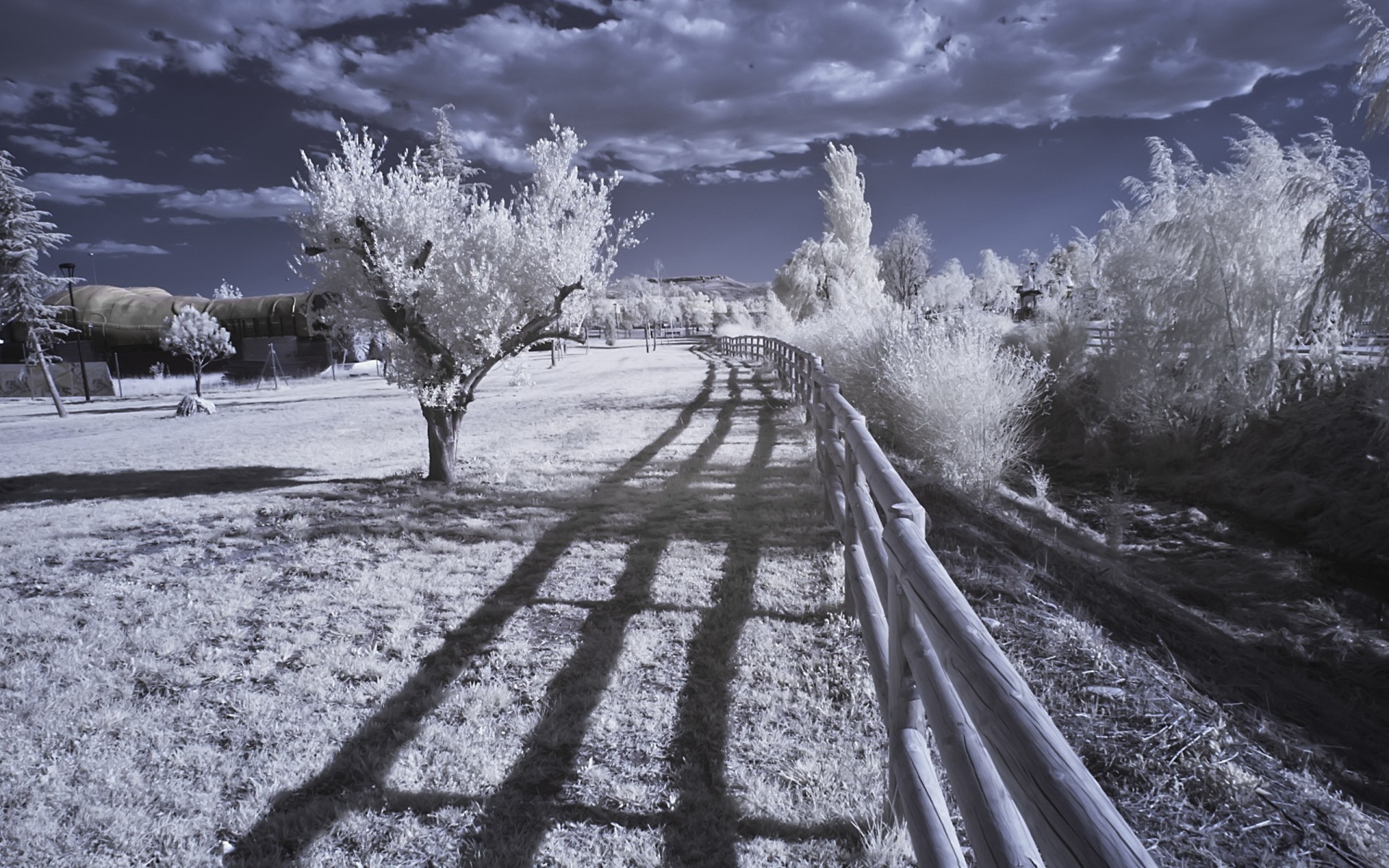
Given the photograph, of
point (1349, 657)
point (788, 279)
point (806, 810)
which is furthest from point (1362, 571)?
point (788, 279)

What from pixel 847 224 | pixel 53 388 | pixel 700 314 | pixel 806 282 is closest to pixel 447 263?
pixel 53 388

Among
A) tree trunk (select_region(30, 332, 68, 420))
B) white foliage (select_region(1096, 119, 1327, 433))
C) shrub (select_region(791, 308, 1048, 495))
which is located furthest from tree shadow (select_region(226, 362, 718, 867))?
tree trunk (select_region(30, 332, 68, 420))

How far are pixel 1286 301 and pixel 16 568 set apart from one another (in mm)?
15039

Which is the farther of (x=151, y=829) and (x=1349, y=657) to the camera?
(x=1349, y=657)

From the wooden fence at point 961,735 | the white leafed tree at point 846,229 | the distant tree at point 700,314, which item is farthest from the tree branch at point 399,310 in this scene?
the distant tree at point 700,314

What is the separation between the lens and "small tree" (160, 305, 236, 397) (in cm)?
3284

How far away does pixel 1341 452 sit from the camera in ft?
31.6

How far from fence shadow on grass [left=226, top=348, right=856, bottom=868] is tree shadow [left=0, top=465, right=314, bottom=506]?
516 cm

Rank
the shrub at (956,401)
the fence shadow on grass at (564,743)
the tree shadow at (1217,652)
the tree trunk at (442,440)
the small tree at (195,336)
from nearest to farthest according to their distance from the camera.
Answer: the fence shadow on grass at (564,743) → the tree shadow at (1217,652) → the tree trunk at (442,440) → the shrub at (956,401) → the small tree at (195,336)

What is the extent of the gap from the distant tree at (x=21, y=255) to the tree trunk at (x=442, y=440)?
22532mm

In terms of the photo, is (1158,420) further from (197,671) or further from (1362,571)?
(197,671)

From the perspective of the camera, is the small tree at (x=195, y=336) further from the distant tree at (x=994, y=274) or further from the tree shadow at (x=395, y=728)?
the distant tree at (x=994, y=274)

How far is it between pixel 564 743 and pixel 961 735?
2.15 metres

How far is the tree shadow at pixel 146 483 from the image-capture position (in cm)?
923
